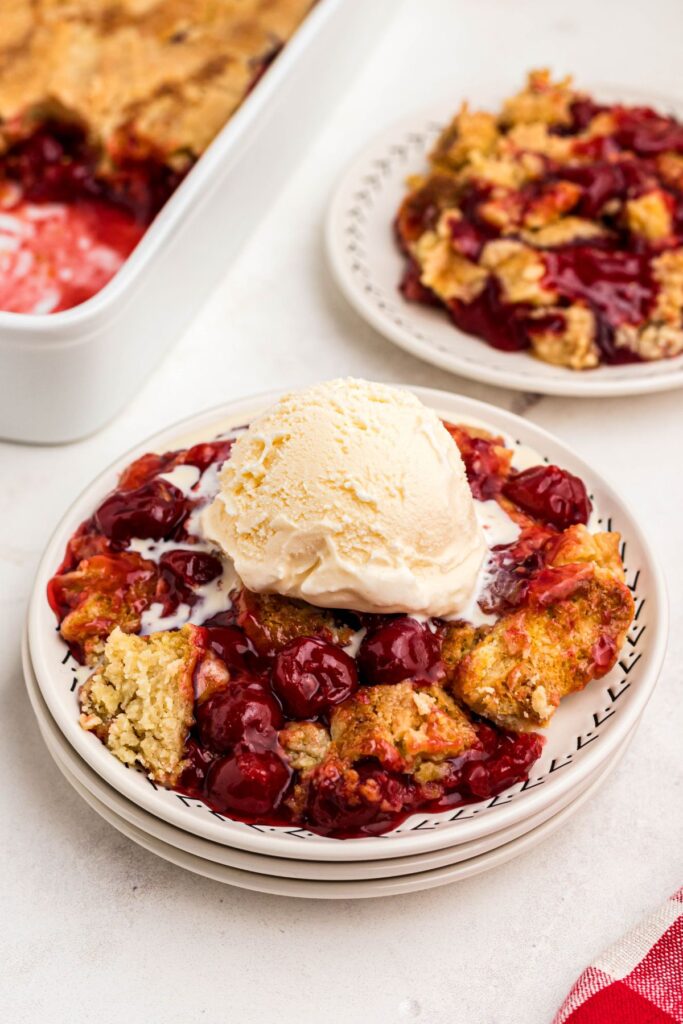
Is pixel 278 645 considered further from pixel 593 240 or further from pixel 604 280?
pixel 593 240

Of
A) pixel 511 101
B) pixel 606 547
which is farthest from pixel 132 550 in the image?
pixel 511 101

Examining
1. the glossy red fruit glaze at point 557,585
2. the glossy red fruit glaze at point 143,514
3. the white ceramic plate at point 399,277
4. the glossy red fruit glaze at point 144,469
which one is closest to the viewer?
the glossy red fruit glaze at point 557,585

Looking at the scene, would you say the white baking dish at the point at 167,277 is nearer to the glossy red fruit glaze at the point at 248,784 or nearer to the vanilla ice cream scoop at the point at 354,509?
the vanilla ice cream scoop at the point at 354,509

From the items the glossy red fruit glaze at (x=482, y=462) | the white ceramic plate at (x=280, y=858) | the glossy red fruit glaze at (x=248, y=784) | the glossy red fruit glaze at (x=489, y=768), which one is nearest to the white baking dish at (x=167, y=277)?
the glossy red fruit glaze at (x=482, y=462)

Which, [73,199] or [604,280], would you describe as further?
[73,199]

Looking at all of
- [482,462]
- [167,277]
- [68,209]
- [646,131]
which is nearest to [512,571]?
[482,462]

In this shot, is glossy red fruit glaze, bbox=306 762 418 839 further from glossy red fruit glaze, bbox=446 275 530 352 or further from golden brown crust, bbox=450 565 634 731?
glossy red fruit glaze, bbox=446 275 530 352
